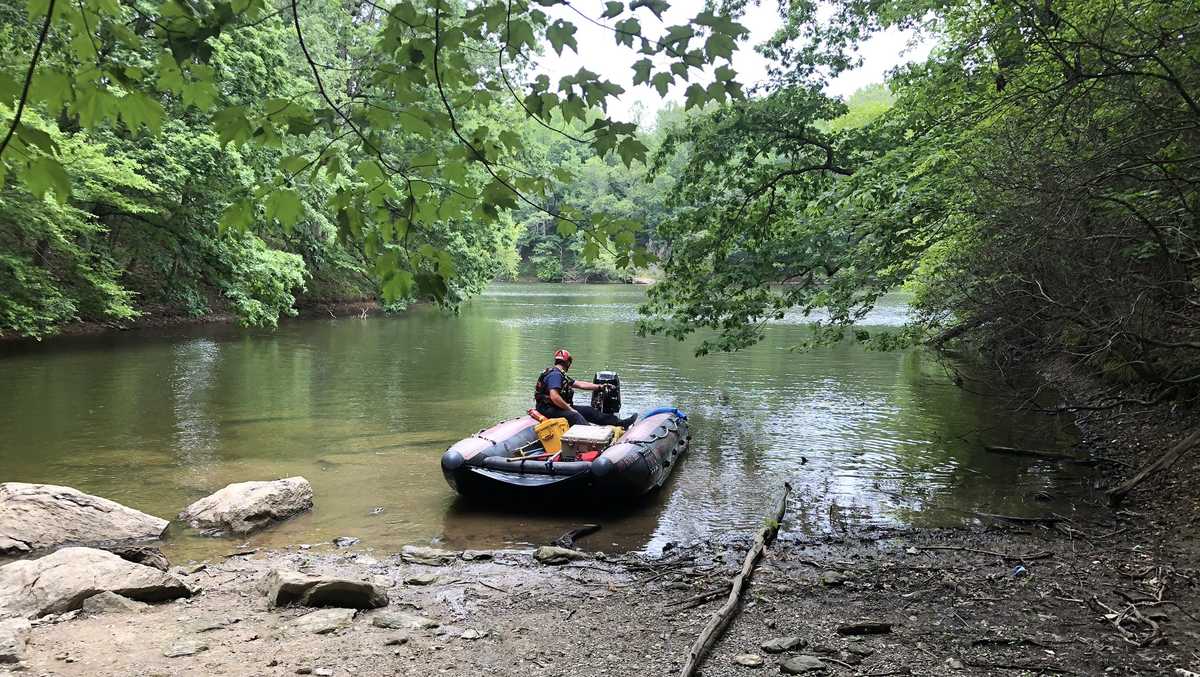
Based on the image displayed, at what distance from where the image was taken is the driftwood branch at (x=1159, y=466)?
5.93 metres

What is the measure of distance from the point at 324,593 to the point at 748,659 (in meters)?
2.80

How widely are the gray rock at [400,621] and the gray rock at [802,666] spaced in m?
2.19

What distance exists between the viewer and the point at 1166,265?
5512 millimetres

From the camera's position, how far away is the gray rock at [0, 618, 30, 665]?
391 cm

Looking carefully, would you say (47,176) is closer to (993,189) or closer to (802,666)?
(802,666)

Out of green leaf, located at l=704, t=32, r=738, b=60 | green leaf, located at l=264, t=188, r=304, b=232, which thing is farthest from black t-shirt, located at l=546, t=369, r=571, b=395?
green leaf, located at l=704, t=32, r=738, b=60

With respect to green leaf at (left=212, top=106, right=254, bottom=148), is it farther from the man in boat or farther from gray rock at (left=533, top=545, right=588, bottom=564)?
the man in boat

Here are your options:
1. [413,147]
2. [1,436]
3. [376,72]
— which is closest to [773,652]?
[376,72]

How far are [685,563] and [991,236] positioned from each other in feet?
13.1

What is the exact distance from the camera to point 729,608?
187 inches

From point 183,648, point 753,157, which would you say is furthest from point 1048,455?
point 183,648

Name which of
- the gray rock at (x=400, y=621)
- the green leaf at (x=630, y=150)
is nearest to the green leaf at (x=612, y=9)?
the green leaf at (x=630, y=150)

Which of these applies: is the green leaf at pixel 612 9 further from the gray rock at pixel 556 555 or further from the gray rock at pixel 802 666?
the gray rock at pixel 556 555

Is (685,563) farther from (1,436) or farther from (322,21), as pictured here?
(322,21)
